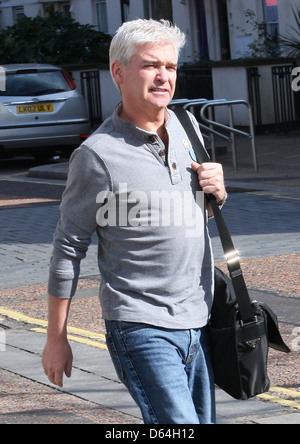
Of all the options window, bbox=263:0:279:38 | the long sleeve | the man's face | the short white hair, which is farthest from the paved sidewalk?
window, bbox=263:0:279:38

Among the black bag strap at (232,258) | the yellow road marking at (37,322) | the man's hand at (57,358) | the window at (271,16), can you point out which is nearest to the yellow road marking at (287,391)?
the yellow road marking at (37,322)

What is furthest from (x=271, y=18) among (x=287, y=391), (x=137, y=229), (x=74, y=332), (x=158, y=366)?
(x=158, y=366)

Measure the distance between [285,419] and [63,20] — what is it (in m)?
23.0

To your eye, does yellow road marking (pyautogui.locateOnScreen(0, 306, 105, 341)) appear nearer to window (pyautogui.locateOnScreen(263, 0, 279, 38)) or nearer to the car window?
the car window

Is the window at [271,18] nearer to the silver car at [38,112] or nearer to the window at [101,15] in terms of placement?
the silver car at [38,112]

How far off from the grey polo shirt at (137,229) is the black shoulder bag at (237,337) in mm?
61

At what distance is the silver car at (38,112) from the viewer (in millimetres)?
17953

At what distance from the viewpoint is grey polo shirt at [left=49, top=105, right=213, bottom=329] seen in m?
3.26

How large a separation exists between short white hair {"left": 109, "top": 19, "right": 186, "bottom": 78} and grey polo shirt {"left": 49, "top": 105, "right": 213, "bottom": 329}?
0.21m

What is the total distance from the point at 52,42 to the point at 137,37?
2382cm

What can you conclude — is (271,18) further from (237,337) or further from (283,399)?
(237,337)

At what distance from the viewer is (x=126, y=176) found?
328 cm
